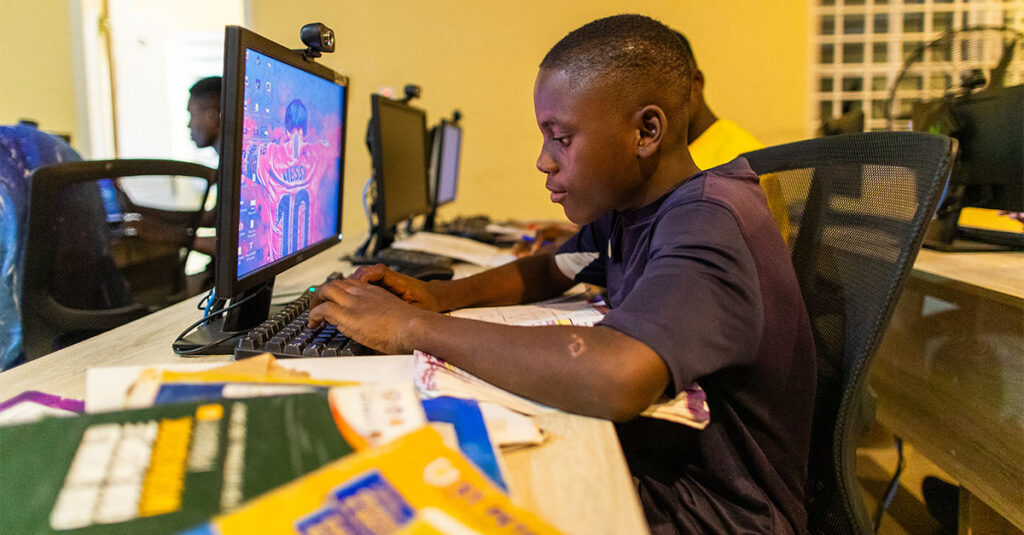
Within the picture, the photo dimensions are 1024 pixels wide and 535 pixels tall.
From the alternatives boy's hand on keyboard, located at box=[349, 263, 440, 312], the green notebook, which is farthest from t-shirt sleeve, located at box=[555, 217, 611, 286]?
the green notebook

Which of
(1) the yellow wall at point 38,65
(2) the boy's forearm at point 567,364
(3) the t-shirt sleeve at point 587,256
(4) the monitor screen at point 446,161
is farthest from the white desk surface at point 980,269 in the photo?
(1) the yellow wall at point 38,65

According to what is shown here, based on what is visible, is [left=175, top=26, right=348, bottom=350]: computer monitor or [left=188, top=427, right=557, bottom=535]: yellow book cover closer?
[left=188, top=427, right=557, bottom=535]: yellow book cover

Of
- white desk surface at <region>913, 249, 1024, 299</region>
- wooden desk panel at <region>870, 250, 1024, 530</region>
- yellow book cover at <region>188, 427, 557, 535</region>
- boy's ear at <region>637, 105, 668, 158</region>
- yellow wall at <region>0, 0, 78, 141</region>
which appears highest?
yellow wall at <region>0, 0, 78, 141</region>

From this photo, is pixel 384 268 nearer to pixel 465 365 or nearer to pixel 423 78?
pixel 465 365

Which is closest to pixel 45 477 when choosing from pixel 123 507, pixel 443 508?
pixel 123 507

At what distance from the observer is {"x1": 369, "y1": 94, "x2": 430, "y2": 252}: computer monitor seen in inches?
61.5

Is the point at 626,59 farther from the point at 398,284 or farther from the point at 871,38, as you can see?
the point at 871,38

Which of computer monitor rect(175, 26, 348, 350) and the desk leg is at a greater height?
computer monitor rect(175, 26, 348, 350)

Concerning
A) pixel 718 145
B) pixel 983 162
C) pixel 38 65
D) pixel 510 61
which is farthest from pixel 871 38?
pixel 38 65

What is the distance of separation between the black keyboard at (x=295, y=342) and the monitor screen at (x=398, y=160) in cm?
71

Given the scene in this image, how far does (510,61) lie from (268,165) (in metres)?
2.84

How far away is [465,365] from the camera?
27.3 inches

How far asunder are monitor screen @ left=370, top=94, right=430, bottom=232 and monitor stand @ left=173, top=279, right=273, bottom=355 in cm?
61

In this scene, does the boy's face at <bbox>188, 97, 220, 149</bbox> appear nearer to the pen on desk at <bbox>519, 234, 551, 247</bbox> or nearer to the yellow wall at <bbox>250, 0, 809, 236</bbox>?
the pen on desk at <bbox>519, 234, 551, 247</bbox>
